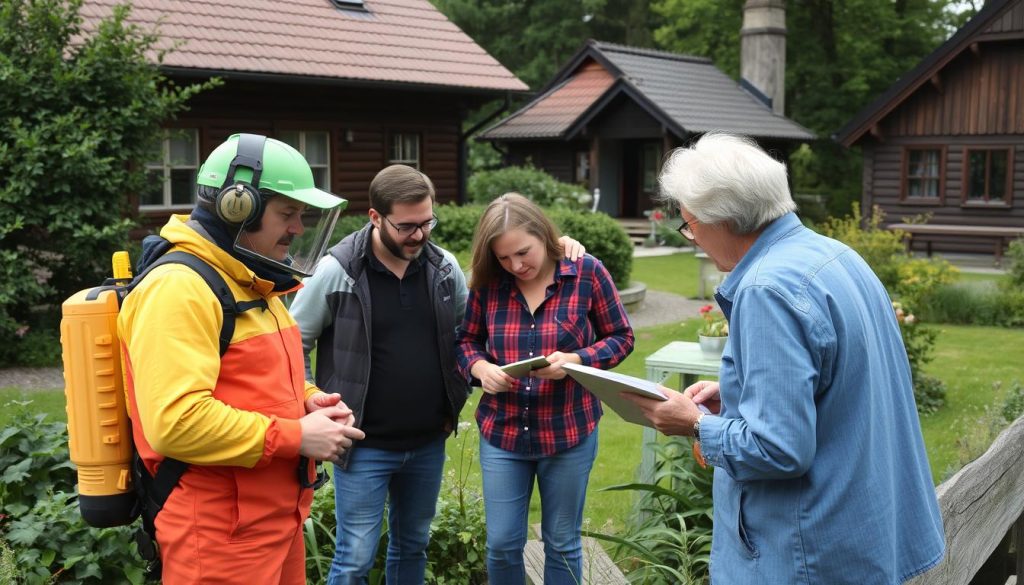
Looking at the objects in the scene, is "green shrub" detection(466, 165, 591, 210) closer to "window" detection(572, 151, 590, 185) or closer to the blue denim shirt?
"window" detection(572, 151, 590, 185)

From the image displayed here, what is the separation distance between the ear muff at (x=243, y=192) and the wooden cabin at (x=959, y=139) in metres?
23.0

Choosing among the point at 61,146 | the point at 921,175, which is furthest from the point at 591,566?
the point at 921,175

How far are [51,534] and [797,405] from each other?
2806 mm

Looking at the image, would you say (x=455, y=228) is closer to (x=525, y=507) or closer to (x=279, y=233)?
(x=525, y=507)

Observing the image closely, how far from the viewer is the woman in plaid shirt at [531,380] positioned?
3.82m

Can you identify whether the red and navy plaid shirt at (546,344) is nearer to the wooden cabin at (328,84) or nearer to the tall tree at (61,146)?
the tall tree at (61,146)

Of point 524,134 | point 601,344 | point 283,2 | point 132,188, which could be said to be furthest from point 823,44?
point 601,344

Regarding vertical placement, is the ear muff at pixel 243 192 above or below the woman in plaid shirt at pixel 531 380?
above

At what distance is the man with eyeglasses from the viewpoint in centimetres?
374

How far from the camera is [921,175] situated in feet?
83.3

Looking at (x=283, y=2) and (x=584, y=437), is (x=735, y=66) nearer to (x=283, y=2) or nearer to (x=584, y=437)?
(x=283, y=2)

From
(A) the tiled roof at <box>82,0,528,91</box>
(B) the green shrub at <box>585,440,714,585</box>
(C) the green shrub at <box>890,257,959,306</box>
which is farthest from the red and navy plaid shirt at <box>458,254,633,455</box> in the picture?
(A) the tiled roof at <box>82,0,528,91</box>

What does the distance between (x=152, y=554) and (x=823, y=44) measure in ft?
119

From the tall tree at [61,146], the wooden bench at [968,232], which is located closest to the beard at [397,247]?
the tall tree at [61,146]
